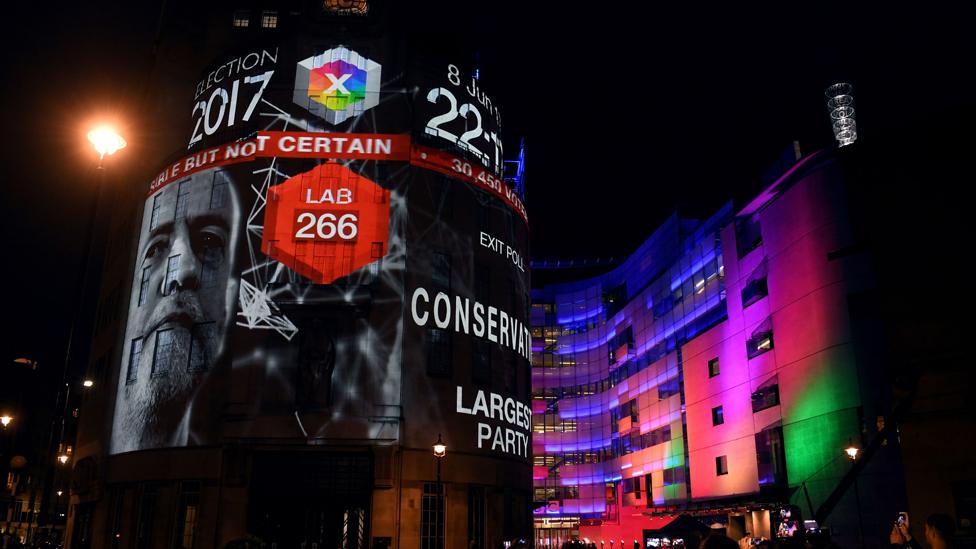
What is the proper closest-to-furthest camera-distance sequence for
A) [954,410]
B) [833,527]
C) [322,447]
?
[954,410] → [322,447] → [833,527]

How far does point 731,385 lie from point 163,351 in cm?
4174

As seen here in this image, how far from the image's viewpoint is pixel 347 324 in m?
40.5

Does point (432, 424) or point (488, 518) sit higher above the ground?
point (432, 424)

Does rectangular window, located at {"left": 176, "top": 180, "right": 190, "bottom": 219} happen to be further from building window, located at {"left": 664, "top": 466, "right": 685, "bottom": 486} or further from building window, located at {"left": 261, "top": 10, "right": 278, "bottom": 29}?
building window, located at {"left": 664, "top": 466, "right": 685, "bottom": 486}

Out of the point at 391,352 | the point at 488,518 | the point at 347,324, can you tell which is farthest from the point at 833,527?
the point at 347,324

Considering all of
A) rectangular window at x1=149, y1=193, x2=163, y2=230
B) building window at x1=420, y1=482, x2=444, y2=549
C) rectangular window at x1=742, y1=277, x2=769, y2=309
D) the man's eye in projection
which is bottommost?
building window at x1=420, y1=482, x2=444, y2=549

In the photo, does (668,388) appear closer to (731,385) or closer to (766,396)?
(731,385)

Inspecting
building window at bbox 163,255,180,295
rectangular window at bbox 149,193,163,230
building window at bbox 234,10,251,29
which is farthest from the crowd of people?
building window at bbox 234,10,251,29

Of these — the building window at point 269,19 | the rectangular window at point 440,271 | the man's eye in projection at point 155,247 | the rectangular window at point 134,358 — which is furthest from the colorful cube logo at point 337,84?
the rectangular window at point 134,358

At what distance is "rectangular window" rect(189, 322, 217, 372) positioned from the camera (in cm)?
4000

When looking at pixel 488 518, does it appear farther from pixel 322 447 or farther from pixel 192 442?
pixel 192 442

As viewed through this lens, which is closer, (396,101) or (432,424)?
(432,424)

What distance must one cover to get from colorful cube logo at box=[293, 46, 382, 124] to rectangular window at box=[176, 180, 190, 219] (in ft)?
27.3

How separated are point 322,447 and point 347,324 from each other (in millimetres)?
6612
